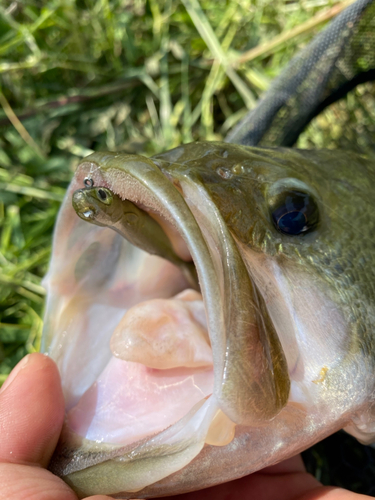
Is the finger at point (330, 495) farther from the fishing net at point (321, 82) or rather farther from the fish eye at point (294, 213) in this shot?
the fishing net at point (321, 82)

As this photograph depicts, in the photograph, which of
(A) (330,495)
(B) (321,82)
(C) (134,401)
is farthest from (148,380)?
(B) (321,82)

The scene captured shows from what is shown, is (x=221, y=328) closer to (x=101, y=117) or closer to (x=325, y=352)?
(x=325, y=352)

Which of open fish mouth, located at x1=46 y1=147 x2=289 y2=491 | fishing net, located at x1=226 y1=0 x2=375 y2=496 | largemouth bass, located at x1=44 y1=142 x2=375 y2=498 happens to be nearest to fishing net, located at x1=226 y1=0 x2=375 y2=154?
fishing net, located at x1=226 y1=0 x2=375 y2=496

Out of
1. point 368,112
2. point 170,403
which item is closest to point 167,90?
point 368,112

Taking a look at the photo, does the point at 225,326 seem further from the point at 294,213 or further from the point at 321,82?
the point at 321,82

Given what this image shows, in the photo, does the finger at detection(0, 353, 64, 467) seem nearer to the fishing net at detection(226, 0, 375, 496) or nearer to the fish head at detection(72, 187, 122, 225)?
the fish head at detection(72, 187, 122, 225)

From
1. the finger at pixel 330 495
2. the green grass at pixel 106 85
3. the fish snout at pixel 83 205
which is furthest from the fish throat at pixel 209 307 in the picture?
the green grass at pixel 106 85

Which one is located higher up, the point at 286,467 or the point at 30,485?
the point at 30,485
